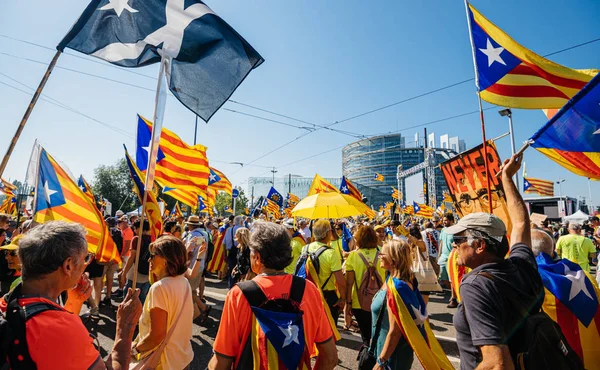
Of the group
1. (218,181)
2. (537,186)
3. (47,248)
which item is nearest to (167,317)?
(47,248)

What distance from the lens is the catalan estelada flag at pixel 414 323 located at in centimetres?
263

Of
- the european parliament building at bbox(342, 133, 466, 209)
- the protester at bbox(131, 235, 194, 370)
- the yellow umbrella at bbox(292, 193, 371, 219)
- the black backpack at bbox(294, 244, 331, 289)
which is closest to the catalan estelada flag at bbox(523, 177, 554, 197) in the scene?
the yellow umbrella at bbox(292, 193, 371, 219)

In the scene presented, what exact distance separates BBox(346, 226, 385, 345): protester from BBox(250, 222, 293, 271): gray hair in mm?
2240

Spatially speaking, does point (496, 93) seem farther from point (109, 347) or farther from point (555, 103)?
point (109, 347)

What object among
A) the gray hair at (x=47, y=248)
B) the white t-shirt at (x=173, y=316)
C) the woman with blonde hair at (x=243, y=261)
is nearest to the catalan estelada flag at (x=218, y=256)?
the woman with blonde hair at (x=243, y=261)

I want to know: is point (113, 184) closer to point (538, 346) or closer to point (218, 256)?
point (218, 256)

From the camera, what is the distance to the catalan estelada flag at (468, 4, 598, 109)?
3.54 m

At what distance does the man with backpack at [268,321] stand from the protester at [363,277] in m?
2.12

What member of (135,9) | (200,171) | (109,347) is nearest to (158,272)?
(135,9)

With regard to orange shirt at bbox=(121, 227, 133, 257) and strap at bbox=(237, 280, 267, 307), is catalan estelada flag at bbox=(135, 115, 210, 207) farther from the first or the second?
strap at bbox=(237, 280, 267, 307)

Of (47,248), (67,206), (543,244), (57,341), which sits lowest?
(57,341)

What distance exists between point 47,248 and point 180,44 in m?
2.19

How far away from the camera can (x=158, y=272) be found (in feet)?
9.63

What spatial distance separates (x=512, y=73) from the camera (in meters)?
3.67
